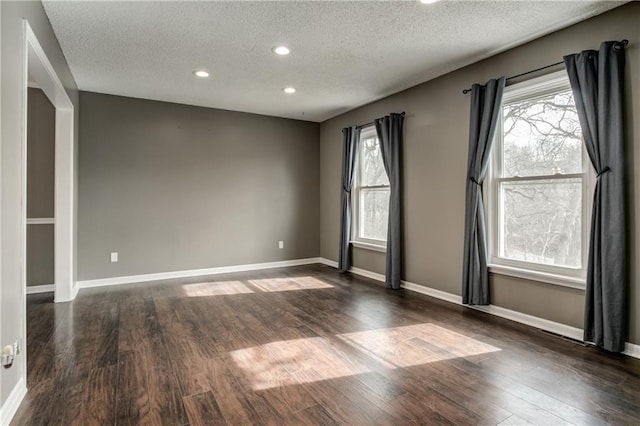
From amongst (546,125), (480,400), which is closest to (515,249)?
(546,125)

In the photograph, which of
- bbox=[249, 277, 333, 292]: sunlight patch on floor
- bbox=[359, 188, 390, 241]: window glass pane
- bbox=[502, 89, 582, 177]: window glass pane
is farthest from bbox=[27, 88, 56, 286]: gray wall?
bbox=[502, 89, 582, 177]: window glass pane

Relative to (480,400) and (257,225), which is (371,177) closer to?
(257,225)

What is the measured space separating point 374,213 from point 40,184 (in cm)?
455

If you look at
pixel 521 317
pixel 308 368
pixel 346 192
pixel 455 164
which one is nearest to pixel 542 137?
pixel 455 164

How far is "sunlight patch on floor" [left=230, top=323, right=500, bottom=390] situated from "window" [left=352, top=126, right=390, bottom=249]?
2.25 meters

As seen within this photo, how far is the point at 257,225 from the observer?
236 inches

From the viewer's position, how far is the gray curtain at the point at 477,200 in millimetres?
3545

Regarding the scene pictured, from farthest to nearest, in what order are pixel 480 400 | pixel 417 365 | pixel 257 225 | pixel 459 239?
pixel 257 225
pixel 459 239
pixel 417 365
pixel 480 400

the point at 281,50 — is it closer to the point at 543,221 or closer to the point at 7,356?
the point at 543,221

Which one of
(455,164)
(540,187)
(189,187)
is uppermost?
(455,164)

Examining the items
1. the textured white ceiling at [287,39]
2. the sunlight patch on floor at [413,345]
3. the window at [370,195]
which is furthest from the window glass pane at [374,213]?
the sunlight patch on floor at [413,345]

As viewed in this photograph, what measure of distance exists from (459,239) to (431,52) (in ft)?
6.56

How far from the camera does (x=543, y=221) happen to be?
324 cm

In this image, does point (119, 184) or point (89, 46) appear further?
point (119, 184)
